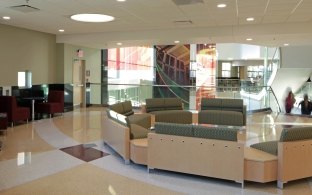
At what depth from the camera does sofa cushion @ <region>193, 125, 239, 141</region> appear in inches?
173

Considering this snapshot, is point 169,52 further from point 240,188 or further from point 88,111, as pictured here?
point 240,188

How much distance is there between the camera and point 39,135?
25.6ft

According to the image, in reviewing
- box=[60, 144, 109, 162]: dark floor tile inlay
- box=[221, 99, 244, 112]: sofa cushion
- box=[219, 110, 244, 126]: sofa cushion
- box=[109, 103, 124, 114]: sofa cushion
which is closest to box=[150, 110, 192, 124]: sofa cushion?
box=[219, 110, 244, 126]: sofa cushion

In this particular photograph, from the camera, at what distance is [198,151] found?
4.55 m

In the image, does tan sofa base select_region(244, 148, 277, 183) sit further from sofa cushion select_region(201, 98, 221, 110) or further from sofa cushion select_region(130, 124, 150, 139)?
sofa cushion select_region(201, 98, 221, 110)

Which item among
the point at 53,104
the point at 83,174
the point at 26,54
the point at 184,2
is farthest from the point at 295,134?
the point at 26,54

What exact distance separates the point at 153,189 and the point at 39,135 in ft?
14.9

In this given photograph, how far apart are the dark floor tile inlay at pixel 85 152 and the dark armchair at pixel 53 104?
4.43 meters

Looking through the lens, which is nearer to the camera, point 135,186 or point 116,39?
point 135,186

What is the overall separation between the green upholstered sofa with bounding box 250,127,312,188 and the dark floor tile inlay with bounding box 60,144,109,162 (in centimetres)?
318

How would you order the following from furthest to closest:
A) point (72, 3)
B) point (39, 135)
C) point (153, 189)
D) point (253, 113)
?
point (253, 113) < point (39, 135) < point (72, 3) < point (153, 189)

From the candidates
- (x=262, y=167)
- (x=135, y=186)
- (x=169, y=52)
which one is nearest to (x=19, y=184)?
(x=135, y=186)

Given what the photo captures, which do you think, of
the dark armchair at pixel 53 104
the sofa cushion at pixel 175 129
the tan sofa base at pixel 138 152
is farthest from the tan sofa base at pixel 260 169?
the dark armchair at pixel 53 104

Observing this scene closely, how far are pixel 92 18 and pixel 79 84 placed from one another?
5077 mm
